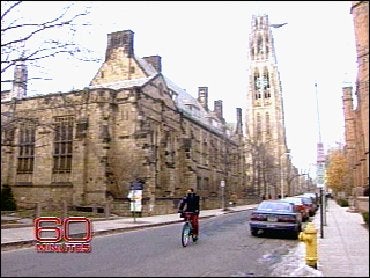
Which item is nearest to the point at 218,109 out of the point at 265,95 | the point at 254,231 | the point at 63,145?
the point at 265,95

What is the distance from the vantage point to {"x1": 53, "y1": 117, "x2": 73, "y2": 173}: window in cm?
3538

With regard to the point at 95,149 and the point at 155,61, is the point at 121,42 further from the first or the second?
the point at 95,149

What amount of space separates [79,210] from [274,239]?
17465mm

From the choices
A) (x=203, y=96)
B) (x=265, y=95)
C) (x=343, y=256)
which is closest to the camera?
(x=343, y=256)

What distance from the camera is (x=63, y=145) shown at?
35.9m

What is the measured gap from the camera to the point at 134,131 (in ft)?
115

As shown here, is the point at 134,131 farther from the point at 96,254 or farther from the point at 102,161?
the point at 96,254

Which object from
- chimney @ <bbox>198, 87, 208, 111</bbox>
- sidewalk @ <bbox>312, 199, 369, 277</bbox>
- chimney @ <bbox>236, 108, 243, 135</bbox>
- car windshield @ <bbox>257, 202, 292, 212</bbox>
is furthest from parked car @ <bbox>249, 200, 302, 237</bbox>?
chimney @ <bbox>236, 108, 243, 135</bbox>

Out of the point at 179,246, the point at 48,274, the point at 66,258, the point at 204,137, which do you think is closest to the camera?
the point at 48,274

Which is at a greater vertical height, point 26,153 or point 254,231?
point 26,153

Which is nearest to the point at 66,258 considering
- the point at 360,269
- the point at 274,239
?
the point at 360,269

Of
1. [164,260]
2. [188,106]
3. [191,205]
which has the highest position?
[188,106]

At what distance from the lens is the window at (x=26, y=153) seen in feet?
121

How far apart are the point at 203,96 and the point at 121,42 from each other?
3020 centimetres
